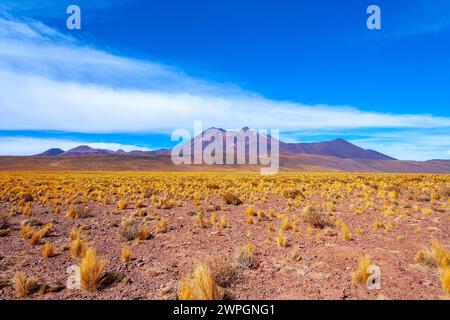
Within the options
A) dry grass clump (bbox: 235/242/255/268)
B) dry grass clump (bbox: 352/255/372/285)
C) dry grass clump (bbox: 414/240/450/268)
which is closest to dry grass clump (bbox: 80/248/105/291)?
dry grass clump (bbox: 235/242/255/268)

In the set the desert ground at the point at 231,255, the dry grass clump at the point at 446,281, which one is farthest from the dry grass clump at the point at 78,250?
the dry grass clump at the point at 446,281

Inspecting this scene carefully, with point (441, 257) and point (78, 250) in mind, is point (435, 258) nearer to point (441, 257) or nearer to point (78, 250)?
point (441, 257)

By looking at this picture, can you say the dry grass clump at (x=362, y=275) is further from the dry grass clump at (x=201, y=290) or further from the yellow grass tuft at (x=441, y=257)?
the dry grass clump at (x=201, y=290)

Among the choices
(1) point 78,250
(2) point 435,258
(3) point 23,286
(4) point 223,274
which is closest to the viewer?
(3) point 23,286

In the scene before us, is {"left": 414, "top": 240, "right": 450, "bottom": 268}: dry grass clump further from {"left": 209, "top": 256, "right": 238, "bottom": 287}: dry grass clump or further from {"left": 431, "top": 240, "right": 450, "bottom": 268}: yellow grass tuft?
{"left": 209, "top": 256, "right": 238, "bottom": 287}: dry grass clump

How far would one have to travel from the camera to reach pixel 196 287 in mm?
5039

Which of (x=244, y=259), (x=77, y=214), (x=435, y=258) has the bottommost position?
(x=77, y=214)

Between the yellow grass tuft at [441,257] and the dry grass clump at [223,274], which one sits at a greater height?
the yellow grass tuft at [441,257]

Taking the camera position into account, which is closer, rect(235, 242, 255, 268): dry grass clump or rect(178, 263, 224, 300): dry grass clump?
rect(178, 263, 224, 300): dry grass clump

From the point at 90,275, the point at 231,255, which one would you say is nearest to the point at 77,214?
the point at 90,275
